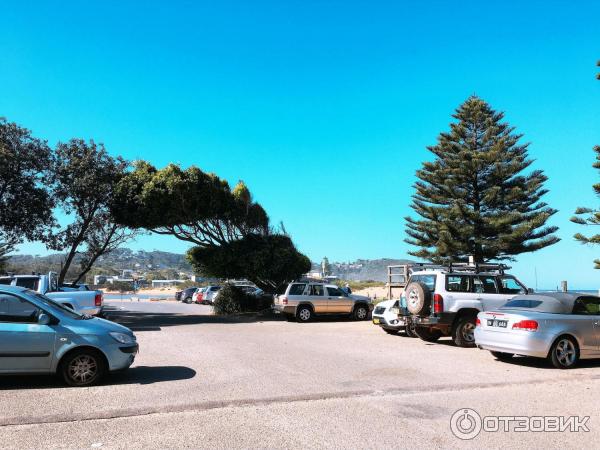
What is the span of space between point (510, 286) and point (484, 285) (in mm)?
852

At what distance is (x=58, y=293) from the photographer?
14461 mm

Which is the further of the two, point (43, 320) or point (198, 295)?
point (198, 295)

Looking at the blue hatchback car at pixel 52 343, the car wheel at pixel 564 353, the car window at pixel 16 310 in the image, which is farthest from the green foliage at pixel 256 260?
the car window at pixel 16 310

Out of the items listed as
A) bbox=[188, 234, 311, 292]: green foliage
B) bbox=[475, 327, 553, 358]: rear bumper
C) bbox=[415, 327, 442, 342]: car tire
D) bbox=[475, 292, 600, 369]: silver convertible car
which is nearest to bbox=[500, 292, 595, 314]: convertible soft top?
bbox=[475, 292, 600, 369]: silver convertible car

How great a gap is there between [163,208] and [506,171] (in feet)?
72.3

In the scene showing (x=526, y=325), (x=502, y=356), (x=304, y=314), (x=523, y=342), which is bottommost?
(x=502, y=356)

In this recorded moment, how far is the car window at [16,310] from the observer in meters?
7.46

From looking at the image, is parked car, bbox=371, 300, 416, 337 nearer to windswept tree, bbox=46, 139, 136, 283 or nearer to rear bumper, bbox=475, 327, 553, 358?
rear bumper, bbox=475, 327, 553, 358

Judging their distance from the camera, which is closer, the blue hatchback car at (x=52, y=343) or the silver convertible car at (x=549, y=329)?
the blue hatchback car at (x=52, y=343)

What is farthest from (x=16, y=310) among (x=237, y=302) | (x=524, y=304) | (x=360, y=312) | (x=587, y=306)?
(x=237, y=302)

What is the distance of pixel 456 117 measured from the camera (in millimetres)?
35250

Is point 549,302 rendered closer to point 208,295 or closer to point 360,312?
point 360,312

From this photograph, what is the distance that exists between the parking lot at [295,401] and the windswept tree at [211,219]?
501 inches

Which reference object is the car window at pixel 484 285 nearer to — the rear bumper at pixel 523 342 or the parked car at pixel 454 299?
→ the parked car at pixel 454 299
